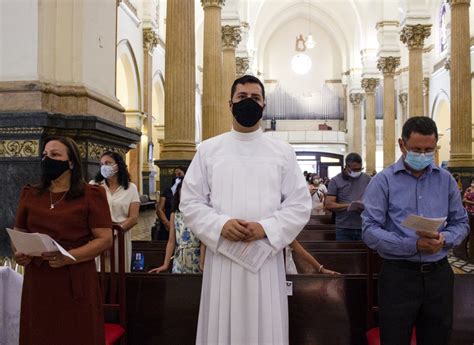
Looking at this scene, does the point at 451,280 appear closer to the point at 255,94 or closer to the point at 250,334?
the point at 250,334

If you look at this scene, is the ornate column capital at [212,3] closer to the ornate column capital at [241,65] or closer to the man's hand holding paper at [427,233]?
the ornate column capital at [241,65]

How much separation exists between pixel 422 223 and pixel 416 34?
15310mm

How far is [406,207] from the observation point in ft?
8.68

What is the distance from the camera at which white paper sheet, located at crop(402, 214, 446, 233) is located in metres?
2.37

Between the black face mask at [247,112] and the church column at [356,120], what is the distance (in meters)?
26.1

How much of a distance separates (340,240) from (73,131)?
3240mm

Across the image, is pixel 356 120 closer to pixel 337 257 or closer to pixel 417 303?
pixel 337 257

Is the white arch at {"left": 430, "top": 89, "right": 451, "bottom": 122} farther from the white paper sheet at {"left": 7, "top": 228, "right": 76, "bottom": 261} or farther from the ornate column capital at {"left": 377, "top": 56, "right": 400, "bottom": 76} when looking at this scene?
the white paper sheet at {"left": 7, "top": 228, "right": 76, "bottom": 261}

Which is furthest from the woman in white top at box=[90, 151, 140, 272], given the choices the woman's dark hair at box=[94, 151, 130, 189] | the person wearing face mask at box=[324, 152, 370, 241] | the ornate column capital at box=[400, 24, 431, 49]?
the ornate column capital at box=[400, 24, 431, 49]

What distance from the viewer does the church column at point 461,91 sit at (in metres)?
13.0

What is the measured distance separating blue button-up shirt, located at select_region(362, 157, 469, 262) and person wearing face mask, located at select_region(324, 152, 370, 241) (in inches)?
114

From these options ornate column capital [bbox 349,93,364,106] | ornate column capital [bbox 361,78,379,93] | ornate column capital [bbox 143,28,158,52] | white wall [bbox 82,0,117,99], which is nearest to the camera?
white wall [bbox 82,0,117,99]

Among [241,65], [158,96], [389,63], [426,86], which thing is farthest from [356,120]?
[158,96]

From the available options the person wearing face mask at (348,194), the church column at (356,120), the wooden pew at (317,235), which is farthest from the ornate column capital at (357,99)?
the person wearing face mask at (348,194)
